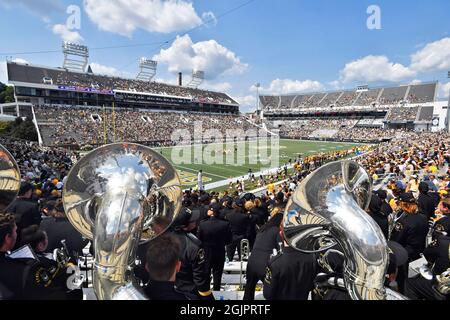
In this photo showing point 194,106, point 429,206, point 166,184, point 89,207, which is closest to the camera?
point 89,207

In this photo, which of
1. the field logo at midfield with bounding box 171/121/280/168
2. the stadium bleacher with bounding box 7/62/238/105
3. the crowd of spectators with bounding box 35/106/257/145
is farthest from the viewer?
the stadium bleacher with bounding box 7/62/238/105

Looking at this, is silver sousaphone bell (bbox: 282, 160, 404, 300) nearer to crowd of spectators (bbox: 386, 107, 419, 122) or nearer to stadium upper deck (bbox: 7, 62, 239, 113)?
stadium upper deck (bbox: 7, 62, 239, 113)

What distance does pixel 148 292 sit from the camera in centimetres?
177

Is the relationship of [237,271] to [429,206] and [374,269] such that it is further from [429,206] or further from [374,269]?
[429,206]

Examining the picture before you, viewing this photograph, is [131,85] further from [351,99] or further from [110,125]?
[351,99]

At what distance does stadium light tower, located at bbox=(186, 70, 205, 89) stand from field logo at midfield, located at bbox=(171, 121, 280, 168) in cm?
2239

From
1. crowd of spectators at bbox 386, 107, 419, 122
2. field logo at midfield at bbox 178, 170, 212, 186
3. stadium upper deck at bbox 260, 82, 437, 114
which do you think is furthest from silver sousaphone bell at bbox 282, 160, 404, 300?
stadium upper deck at bbox 260, 82, 437, 114

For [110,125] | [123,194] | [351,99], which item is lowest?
[123,194]

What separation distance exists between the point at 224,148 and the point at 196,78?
43.7 meters

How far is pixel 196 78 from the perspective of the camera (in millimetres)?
74062

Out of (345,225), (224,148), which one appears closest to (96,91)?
(224,148)

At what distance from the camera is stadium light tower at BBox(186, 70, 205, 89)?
73.6 meters
